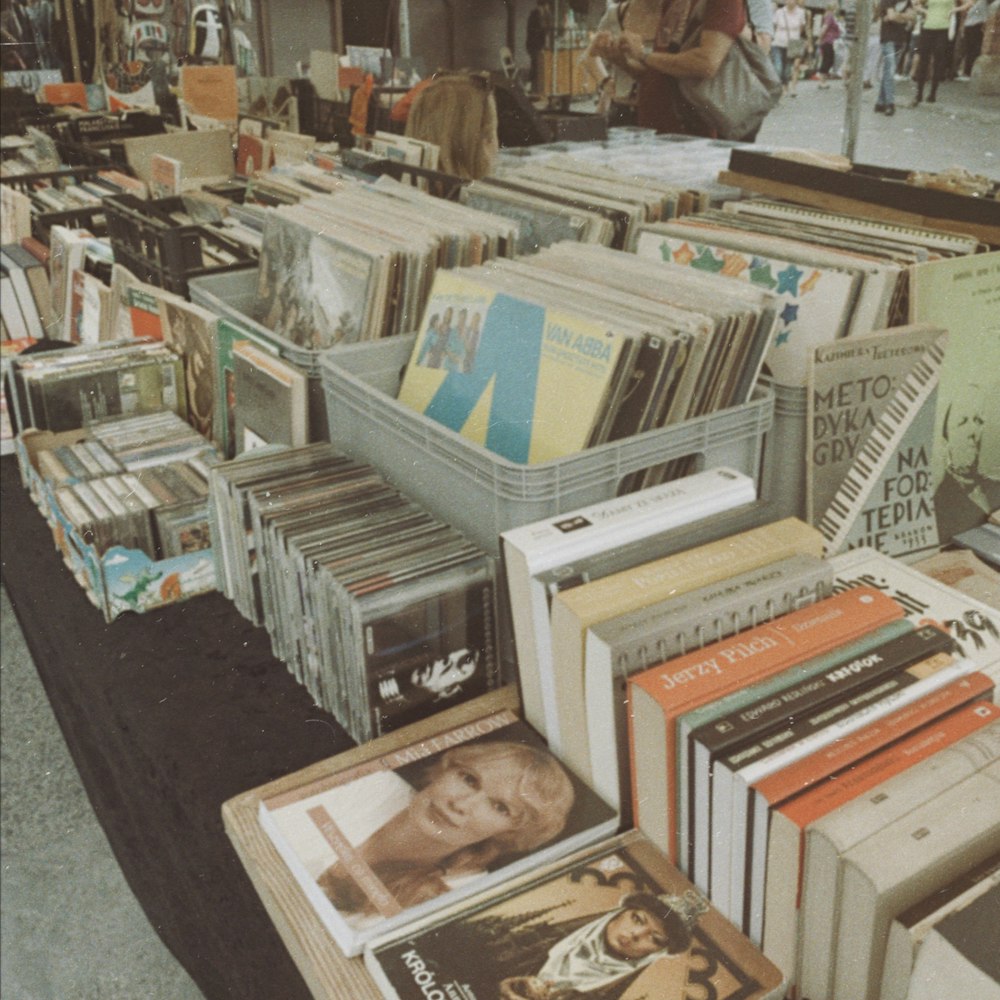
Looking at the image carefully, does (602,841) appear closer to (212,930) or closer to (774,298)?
(212,930)

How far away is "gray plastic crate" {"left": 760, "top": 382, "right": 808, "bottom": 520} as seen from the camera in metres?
1.22

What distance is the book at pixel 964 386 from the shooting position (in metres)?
1.26

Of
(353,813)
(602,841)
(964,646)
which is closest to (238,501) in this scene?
(353,813)

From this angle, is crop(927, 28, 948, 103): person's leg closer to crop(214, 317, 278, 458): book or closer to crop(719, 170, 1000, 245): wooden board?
crop(719, 170, 1000, 245): wooden board

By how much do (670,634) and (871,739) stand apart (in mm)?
185

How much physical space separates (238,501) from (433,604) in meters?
0.33

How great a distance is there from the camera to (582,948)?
77cm

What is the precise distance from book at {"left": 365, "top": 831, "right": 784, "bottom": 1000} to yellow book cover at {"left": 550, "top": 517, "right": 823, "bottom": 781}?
144 mm

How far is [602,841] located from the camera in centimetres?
89

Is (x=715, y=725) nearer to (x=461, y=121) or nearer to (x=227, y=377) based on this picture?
(x=227, y=377)

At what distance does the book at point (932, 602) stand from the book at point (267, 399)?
76 cm

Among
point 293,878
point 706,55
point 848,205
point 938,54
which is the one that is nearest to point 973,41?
point 938,54

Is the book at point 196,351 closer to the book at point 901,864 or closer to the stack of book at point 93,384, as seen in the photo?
the stack of book at point 93,384

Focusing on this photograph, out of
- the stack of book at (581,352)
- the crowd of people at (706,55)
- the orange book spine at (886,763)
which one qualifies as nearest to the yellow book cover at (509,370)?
the stack of book at (581,352)
